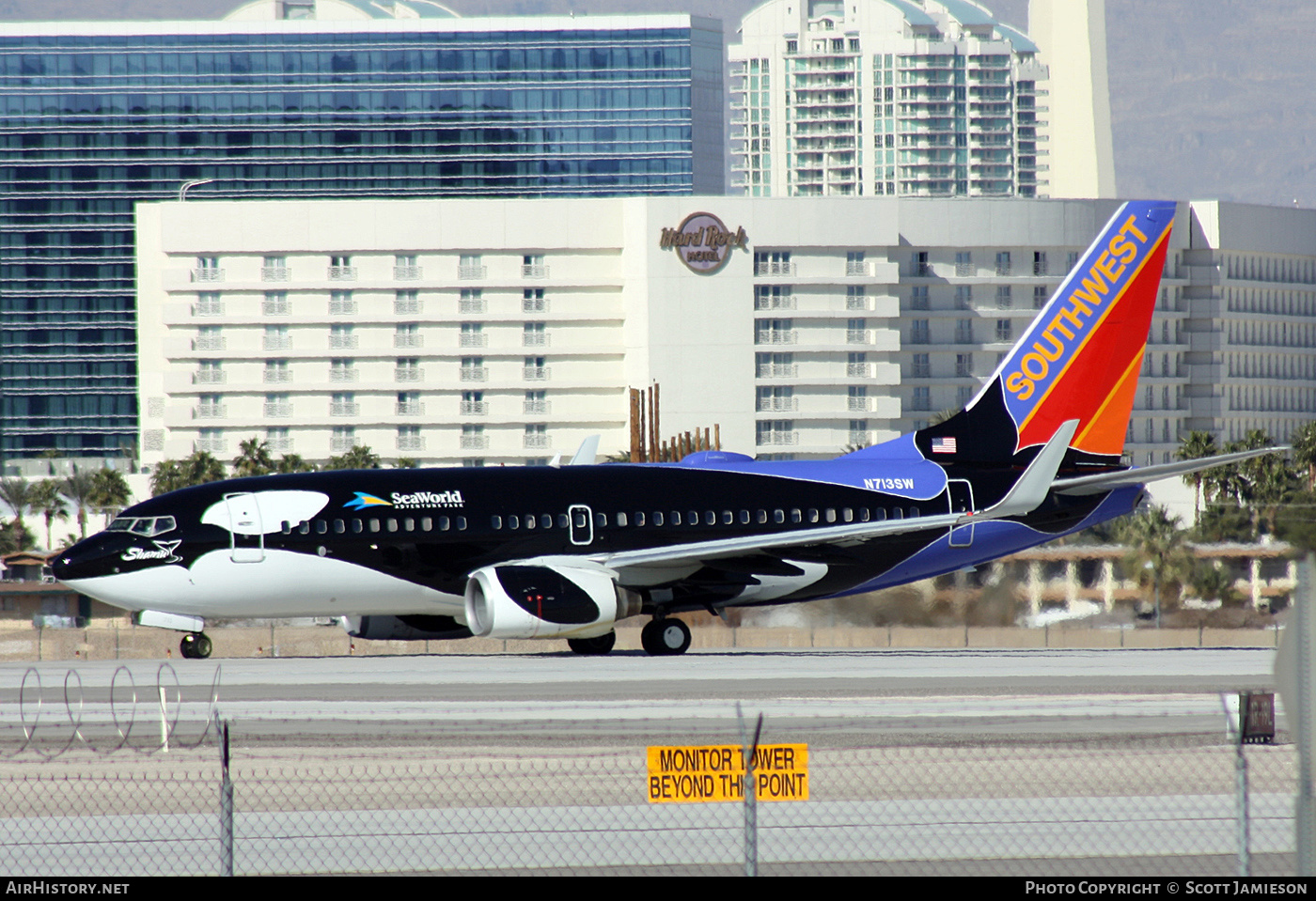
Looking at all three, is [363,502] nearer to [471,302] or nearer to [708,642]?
[708,642]

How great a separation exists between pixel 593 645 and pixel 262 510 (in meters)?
8.10

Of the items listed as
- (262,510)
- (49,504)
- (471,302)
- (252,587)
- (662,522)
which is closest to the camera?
(252,587)

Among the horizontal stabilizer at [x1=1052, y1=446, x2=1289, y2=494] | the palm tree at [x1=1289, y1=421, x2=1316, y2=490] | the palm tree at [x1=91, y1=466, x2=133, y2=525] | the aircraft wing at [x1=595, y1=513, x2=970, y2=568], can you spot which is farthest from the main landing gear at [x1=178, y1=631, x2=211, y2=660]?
the palm tree at [x1=91, y1=466, x2=133, y2=525]

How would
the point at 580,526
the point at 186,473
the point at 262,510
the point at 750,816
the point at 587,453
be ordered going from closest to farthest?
the point at 750,816 < the point at 262,510 < the point at 580,526 < the point at 587,453 < the point at 186,473

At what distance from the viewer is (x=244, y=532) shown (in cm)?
3531

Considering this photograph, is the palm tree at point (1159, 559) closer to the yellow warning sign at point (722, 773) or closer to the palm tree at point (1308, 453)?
the yellow warning sign at point (722, 773)

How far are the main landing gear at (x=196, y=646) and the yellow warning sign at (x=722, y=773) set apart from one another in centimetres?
2487

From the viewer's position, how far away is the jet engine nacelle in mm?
35000

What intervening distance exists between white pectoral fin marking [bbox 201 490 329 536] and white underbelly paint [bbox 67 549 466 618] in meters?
0.60

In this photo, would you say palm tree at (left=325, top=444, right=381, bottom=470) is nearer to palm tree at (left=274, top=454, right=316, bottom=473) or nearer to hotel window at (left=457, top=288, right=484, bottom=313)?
palm tree at (left=274, top=454, right=316, bottom=473)

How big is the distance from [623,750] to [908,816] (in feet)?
15.3

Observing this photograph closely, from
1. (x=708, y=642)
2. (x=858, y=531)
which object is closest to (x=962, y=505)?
(x=858, y=531)

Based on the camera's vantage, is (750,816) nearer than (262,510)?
Yes

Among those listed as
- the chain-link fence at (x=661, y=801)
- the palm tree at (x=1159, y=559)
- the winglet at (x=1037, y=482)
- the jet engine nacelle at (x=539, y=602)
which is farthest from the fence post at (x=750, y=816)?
the palm tree at (x=1159, y=559)
